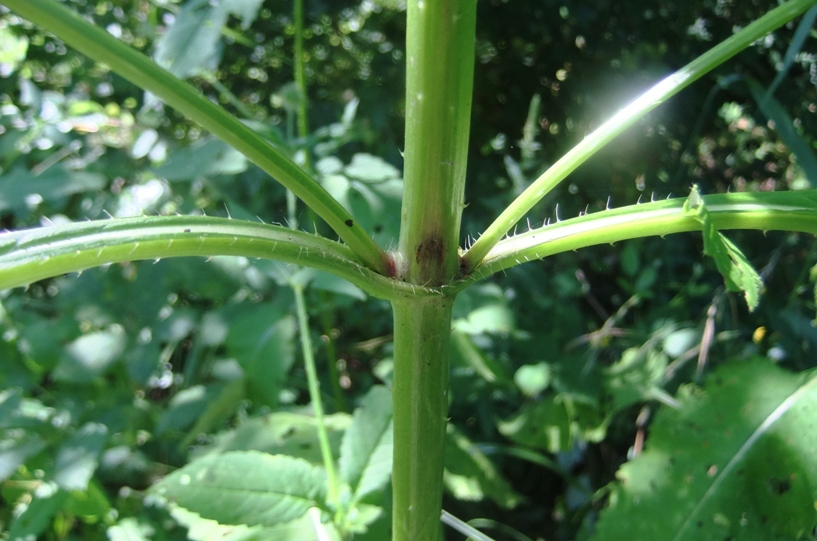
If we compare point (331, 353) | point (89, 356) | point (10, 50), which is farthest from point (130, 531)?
point (10, 50)

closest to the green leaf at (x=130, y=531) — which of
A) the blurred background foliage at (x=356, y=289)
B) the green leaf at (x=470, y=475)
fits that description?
the blurred background foliage at (x=356, y=289)

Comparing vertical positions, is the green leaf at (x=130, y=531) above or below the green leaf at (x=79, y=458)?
below

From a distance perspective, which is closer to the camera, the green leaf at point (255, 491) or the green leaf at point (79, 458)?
the green leaf at point (255, 491)

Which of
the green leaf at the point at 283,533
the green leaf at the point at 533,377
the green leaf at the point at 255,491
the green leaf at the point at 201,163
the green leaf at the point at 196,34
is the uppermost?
the green leaf at the point at 196,34

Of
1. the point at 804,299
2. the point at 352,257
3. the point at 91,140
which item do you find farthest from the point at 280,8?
the point at 804,299

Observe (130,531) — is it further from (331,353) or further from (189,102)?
(189,102)

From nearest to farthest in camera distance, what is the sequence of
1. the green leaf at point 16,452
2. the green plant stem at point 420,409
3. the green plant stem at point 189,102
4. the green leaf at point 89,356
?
the green plant stem at point 189,102, the green plant stem at point 420,409, the green leaf at point 16,452, the green leaf at point 89,356

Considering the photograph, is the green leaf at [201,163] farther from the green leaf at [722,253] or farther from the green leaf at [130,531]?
the green leaf at [722,253]
